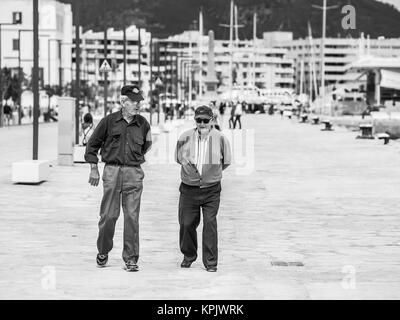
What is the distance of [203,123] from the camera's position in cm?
1244

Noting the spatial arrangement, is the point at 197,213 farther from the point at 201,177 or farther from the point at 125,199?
the point at 125,199

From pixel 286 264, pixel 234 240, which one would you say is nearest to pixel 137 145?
pixel 286 264

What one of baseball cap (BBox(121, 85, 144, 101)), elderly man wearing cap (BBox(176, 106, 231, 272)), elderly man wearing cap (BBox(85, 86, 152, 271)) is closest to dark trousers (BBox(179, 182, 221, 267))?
elderly man wearing cap (BBox(176, 106, 231, 272))

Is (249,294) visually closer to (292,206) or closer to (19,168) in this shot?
(292,206)

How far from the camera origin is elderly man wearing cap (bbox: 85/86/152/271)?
1249 centimetres

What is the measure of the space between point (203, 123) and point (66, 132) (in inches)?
720

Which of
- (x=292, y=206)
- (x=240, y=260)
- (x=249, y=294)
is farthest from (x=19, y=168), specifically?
(x=249, y=294)

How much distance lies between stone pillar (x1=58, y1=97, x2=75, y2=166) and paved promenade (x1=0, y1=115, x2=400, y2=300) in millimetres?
1675

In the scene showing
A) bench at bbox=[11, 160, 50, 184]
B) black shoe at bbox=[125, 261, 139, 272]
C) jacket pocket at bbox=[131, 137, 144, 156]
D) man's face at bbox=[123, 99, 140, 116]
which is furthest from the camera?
bench at bbox=[11, 160, 50, 184]

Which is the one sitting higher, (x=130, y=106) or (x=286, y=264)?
(x=130, y=106)

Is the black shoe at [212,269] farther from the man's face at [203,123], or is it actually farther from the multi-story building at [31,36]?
the multi-story building at [31,36]

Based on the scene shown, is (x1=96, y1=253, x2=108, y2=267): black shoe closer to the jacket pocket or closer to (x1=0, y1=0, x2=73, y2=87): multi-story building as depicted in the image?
the jacket pocket

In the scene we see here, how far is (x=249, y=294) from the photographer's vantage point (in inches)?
425
